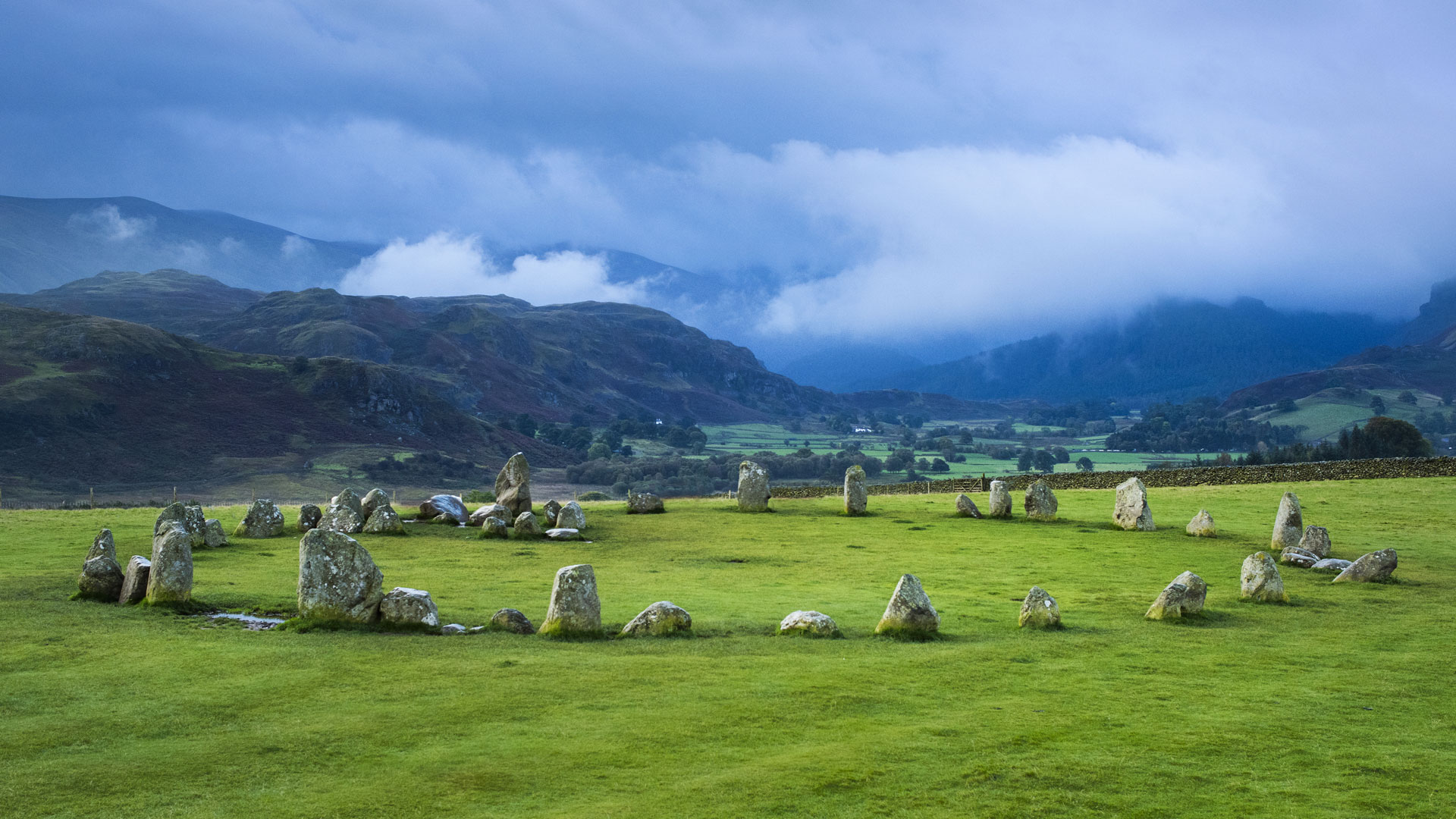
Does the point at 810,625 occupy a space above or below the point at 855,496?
below

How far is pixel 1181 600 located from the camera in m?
22.2

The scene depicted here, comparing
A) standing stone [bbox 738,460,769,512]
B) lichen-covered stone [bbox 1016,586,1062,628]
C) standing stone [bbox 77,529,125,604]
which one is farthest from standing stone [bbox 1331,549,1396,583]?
standing stone [bbox 77,529,125,604]

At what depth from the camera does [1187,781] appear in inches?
480

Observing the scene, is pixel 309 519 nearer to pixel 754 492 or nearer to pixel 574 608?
pixel 754 492

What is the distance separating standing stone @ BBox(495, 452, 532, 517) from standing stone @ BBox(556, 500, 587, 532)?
2.66 meters

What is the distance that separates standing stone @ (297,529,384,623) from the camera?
20.4 meters

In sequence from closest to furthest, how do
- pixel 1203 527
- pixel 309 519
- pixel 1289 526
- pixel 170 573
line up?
pixel 170 573 → pixel 1289 526 → pixel 1203 527 → pixel 309 519

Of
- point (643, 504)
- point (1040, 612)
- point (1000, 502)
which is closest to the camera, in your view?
point (1040, 612)

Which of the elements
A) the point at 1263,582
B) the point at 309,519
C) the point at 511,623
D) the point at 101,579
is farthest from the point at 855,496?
the point at 101,579

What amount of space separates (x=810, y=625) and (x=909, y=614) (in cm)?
199

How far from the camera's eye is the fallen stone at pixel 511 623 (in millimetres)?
20484

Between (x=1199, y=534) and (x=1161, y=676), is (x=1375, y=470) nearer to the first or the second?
(x=1199, y=534)

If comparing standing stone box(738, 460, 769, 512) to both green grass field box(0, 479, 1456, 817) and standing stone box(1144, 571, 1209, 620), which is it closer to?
green grass field box(0, 479, 1456, 817)

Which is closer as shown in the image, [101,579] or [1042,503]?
[101,579]
